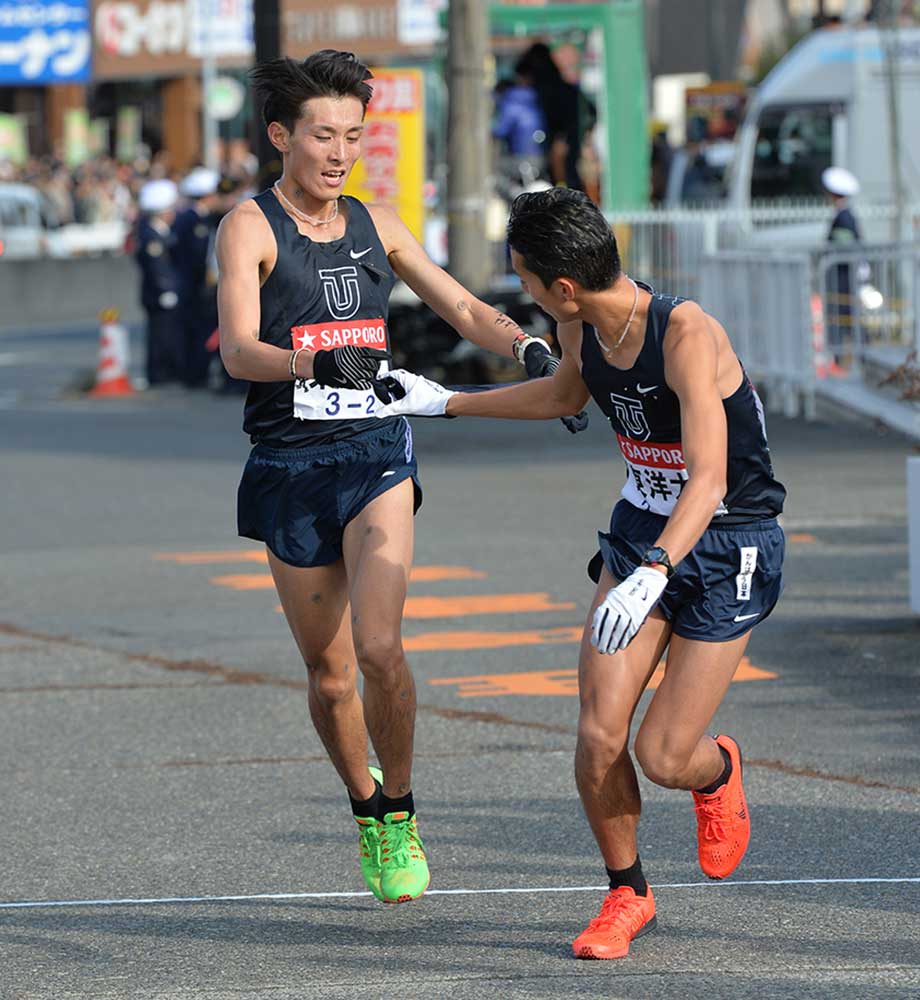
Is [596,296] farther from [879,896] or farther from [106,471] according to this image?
[106,471]

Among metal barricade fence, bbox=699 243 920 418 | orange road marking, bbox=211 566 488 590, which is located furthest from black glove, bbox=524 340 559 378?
metal barricade fence, bbox=699 243 920 418

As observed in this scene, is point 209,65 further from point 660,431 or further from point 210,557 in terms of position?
point 660,431

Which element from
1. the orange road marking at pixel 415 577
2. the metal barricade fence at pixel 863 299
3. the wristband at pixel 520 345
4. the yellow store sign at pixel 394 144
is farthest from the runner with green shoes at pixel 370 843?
the yellow store sign at pixel 394 144

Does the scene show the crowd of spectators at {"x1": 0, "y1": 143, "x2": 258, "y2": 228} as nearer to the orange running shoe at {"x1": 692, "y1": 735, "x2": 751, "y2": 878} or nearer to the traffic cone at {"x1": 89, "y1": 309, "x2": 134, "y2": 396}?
the traffic cone at {"x1": 89, "y1": 309, "x2": 134, "y2": 396}

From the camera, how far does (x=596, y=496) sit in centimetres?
1408

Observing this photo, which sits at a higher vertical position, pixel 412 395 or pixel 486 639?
pixel 412 395

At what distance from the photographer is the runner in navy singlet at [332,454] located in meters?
5.76

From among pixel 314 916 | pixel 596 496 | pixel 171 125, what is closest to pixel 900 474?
pixel 596 496

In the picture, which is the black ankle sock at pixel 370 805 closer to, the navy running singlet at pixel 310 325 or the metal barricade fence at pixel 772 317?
the navy running singlet at pixel 310 325

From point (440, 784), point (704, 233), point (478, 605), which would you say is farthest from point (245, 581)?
point (704, 233)

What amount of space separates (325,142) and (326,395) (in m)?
0.64

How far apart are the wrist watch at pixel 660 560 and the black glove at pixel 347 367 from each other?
84 centimetres

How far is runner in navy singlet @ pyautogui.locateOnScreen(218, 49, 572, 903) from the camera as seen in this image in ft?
18.9

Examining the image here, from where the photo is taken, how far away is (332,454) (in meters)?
5.87
